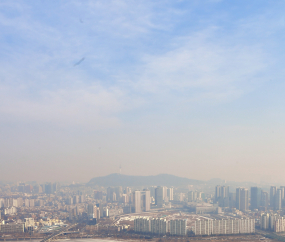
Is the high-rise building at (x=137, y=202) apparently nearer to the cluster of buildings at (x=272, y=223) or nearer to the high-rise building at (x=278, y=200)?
the high-rise building at (x=278, y=200)

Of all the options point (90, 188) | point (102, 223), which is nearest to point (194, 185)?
point (90, 188)

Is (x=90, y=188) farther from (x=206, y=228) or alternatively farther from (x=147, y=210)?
(x=206, y=228)

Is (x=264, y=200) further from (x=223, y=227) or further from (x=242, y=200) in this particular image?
(x=223, y=227)

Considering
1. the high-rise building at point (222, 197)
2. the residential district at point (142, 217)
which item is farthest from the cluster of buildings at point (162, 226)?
the high-rise building at point (222, 197)

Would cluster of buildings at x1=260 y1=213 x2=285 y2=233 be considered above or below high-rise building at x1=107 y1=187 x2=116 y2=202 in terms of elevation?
above

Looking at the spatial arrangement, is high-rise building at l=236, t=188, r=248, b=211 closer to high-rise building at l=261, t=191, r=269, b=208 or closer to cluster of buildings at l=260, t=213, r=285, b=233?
high-rise building at l=261, t=191, r=269, b=208

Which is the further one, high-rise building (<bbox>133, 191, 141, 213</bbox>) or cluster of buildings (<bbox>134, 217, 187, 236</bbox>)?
high-rise building (<bbox>133, 191, 141, 213</bbox>)

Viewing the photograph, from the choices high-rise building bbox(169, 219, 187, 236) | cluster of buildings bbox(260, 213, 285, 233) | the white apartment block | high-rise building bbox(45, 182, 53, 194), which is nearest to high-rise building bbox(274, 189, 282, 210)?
cluster of buildings bbox(260, 213, 285, 233)

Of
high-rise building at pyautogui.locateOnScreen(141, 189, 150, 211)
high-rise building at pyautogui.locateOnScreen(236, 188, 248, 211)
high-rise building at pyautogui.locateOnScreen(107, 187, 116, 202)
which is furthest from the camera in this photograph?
high-rise building at pyautogui.locateOnScreen(107, 187, 116, 202)

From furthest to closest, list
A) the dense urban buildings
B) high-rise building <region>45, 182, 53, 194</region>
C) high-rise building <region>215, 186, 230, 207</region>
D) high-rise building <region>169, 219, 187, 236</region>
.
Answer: high-rise building <region>45, 182, 53, 194</region> → high-rise building <region>215, 186, 230, 207</region> → the dense urban buildings → high-rise building <region>169, 219, 187, 236</region>

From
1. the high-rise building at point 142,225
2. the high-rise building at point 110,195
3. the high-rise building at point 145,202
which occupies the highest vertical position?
the high-rise building at point 142,225
